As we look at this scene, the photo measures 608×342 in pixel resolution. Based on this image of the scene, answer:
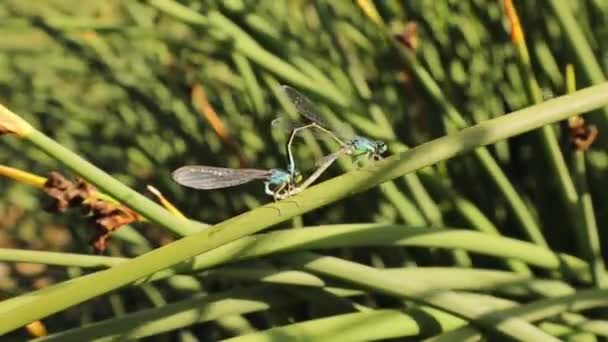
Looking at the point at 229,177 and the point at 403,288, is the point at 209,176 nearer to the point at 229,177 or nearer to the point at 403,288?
the point at 229,177

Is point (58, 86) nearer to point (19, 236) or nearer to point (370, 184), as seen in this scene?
point (19, 236)

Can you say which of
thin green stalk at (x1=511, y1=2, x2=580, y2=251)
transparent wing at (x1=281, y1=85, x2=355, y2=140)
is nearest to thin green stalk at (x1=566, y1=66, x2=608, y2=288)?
thin green stalk at (x1=511, y1=2, x2=580, y2=251)

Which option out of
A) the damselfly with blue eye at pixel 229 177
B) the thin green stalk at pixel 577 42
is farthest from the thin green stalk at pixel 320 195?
the thin green stalk at pixel 577 42

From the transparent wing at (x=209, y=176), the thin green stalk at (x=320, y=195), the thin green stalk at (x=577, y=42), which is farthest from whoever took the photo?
the thin green stalk at (x=577, y=42)

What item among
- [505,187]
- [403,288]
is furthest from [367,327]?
[505,187]

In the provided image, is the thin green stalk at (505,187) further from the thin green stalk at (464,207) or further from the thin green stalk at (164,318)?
the thin green stalk at (164,318)

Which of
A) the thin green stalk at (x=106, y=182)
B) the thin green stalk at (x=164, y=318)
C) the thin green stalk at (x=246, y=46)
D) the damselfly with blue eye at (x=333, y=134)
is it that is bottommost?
the thin green stalk at (x=164, y=318)
